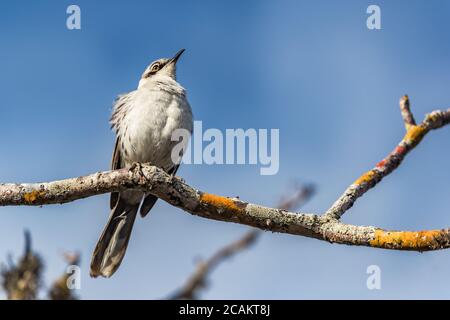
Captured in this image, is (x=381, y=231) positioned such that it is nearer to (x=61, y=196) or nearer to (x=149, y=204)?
(x=61, y=196)

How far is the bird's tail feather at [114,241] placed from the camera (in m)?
7.28

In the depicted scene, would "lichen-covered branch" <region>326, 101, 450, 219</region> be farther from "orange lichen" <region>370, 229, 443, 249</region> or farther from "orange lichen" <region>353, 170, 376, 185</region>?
"orange lichen" <region>370, 229, 443, 249</region>

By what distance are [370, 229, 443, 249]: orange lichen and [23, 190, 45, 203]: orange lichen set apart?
255 centimetres

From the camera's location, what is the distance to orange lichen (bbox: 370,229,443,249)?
165 inches

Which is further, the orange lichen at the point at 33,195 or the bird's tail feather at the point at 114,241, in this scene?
the bird's tail feather at the point at 114,241

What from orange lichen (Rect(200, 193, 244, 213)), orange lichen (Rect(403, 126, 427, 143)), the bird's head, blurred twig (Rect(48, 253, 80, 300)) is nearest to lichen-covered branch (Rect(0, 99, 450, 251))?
orange lichen (Rect(200, 193, 244, 213))

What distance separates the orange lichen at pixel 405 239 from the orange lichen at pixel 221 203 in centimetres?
108

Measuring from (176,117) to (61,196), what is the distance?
315 centimetres

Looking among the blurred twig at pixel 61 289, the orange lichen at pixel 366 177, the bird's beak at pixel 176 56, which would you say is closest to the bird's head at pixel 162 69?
the bird's beak at pixel 176 56

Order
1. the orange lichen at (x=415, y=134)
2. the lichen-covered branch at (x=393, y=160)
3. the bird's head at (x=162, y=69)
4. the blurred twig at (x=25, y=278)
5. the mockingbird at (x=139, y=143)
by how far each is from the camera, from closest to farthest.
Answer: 1. the blurred twig at (x=25, y=278)
2. the lichen-covered branch at (x=393, y=160)
3. the orange lichen at (x=415, y=134)
4. the mockingbird at (x=139, y=143)
5. the bird's head at (x=162, y=69)

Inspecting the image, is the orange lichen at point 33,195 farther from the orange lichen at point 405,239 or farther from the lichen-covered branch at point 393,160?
the orange lichen at point 405,239

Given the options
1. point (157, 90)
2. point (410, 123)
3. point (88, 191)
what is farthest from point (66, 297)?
point (157, 90)

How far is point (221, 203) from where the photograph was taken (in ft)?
16.4

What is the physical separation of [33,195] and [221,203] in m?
1.47
